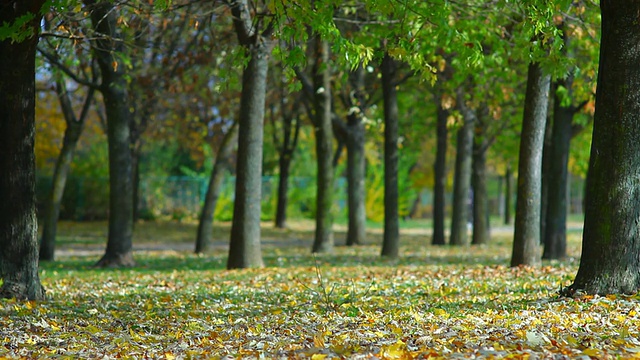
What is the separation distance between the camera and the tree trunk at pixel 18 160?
29.0 ft

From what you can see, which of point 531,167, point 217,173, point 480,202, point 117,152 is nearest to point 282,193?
point 480,202

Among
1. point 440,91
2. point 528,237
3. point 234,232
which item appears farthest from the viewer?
point 440,91

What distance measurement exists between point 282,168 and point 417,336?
82.8 feet

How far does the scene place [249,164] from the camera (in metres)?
13.8

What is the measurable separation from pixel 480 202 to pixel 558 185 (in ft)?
23.7

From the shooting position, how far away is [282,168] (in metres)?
31.5

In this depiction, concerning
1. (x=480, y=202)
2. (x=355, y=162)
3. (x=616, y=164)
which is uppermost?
(x=355, y=162)

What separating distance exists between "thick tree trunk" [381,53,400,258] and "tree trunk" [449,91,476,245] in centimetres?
431

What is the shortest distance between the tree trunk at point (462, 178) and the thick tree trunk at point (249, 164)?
28.2ft

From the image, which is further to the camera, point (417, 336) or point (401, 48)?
point (401, 48)

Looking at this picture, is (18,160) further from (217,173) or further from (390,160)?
(217,173)

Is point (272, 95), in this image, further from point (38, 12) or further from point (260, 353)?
point (260, 353)

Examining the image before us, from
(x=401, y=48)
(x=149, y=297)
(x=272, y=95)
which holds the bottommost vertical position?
(x=149, y=297)

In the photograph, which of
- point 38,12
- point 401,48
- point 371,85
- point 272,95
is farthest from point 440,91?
point 38,12
